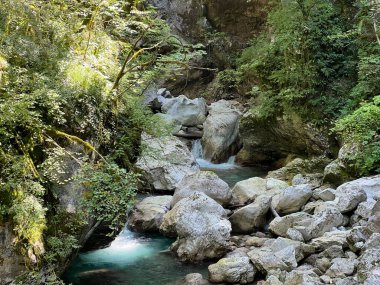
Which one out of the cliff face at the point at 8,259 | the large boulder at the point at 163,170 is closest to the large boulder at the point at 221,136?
the large boulder at the point at 163,170

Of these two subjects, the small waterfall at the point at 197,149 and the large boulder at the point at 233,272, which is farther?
the small waterfall at the point at 197,149

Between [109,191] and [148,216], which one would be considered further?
[148,216]

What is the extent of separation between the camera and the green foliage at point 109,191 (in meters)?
5.85

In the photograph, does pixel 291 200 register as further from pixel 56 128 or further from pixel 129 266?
pixel 56 128

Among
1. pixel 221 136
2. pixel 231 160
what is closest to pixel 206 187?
pixel 221 136

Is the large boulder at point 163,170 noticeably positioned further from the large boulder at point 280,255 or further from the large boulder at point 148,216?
the large boulder at point 280,255

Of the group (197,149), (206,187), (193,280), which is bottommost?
(193,280)

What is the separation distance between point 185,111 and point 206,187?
912 centimetres

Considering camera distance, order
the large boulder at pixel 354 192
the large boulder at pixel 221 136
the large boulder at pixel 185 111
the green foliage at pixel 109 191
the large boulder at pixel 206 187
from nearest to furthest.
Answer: the green foliage at pixel 109 191, the large boulder at pixel 354 192, the large boulder at pixel 206 187, the large boulder at pixel 221 136, the large boulder at pixel 185 111

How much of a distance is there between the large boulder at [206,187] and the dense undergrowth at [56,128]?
2.71 m

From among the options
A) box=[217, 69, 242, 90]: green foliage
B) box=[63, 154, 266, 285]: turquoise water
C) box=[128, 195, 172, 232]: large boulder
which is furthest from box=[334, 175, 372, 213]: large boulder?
box=[217, 69, 242, 90]: green foliage

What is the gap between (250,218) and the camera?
31.6 feet

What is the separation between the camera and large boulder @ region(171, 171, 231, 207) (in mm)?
10586

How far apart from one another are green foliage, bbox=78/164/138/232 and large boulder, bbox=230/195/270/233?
172 inches
